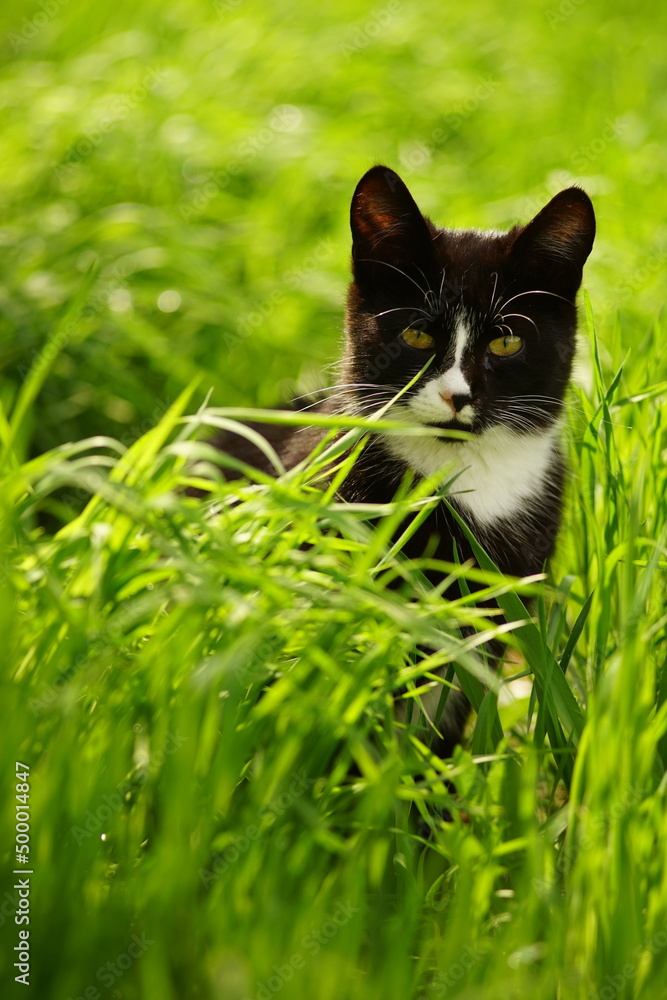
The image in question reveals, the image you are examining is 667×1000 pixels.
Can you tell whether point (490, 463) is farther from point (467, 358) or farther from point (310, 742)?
point (310, 742)

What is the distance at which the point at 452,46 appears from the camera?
5.13 m

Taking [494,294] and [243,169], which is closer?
[494,294]

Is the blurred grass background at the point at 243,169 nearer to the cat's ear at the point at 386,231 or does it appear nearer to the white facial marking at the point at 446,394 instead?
the cat's ear at the point at 386,231

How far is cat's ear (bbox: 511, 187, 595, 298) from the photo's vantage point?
5.87 feet

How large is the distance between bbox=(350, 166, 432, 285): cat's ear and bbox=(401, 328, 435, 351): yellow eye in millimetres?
113

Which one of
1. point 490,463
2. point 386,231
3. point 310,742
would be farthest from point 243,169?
point 310,742

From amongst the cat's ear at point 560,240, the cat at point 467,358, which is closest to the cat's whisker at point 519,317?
the cat at point 467,358

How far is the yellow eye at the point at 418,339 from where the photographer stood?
1813mm

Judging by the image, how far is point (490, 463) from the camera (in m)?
1.88

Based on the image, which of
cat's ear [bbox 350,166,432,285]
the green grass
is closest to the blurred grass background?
cat's ear [bbox 350,166,432,285]

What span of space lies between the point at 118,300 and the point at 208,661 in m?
1.97

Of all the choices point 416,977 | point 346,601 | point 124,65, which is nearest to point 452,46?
point 124,65

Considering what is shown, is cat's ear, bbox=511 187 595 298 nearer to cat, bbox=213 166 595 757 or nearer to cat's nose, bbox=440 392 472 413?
cat, bbox=213 166 595 757

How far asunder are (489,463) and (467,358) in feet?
0.76
